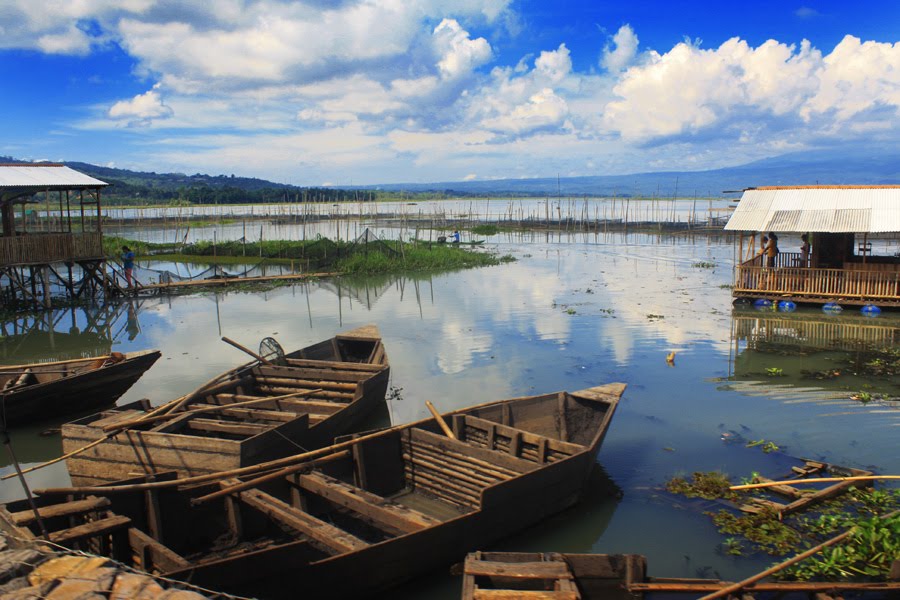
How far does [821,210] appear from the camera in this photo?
63.5 feet

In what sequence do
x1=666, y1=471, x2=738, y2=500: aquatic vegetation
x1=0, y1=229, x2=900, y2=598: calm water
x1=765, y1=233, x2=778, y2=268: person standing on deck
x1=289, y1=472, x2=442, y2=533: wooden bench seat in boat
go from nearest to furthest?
x1=289, y1=472, x2=442, y2=533: wooden bench seat in boat < x1=0, y1=229, x2=900, y2=598: calm water < x1=666, y1=471, x2=738, y2=500: aquatic vegetation < x1=765, y1=233, x2=778, y2=268: person standing on deck

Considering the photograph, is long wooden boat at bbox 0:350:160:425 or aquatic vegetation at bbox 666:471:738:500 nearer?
aquatic vegetation at bbox 666:471:738:500

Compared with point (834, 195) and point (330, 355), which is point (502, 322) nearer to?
point (330, 355)

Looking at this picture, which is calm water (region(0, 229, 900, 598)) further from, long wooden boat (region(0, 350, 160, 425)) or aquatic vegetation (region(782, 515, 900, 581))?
aquatic vegetation (region(782, 515, 900, 581))

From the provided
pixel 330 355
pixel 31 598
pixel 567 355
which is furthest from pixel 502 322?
pixel 31 598

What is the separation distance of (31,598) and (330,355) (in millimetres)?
8240

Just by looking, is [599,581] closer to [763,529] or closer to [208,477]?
[763,529]

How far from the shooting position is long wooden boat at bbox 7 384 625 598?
17.1 feet

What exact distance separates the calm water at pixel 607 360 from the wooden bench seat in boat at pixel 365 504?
0.63 m

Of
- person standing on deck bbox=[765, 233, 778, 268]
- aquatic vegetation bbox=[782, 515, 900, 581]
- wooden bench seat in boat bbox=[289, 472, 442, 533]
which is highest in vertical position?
person standing on deck bbox=[765, 233, 778, 268]

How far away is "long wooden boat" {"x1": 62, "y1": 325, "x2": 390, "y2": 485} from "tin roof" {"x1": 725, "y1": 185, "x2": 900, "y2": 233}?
42.7 ft

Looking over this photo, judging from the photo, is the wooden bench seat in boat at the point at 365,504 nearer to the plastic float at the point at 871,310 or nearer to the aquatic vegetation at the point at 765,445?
the aquatic vegetation at the point at 765,445

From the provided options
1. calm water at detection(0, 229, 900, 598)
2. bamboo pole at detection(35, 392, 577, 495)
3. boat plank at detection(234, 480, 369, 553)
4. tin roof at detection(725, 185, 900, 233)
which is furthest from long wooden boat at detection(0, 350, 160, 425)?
tin roof at detection(725, 185, 900, 233)

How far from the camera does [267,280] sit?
25922 millimetres
